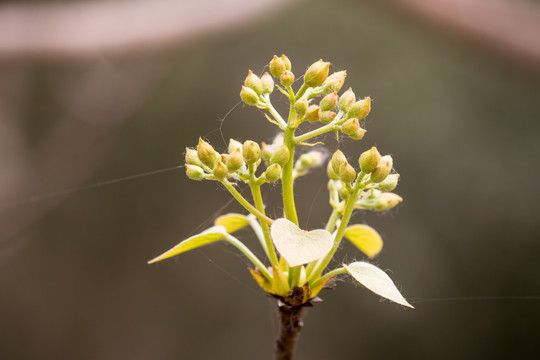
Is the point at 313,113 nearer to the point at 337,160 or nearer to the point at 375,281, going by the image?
the point at 337,160

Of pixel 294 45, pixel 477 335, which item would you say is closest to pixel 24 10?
pixel 294 45

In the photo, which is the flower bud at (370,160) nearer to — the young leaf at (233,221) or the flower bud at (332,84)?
the flower bud at (332,84)

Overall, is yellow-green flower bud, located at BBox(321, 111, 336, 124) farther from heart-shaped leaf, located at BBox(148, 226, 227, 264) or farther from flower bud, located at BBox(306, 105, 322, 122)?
heart-shaped leaf, located at BBox(148, 226, 227, 264)

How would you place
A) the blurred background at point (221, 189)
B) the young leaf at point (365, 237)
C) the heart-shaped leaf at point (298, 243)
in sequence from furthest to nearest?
the blurred background at point (221, 189) < the young leaf at point (365, 237) < the heart-shaped leaf at point (298, 243)

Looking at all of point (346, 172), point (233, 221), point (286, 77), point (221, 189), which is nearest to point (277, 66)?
point (286, 77)

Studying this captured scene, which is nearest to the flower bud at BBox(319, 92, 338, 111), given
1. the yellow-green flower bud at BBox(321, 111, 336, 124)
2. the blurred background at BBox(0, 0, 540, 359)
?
the yellow-green flower bud at BBox(321, 111, 336, 124)

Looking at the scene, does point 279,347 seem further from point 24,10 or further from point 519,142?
point 519,142

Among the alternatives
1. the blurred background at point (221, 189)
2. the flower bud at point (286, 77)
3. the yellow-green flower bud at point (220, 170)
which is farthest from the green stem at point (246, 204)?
the blurred background at point (221, 189)
